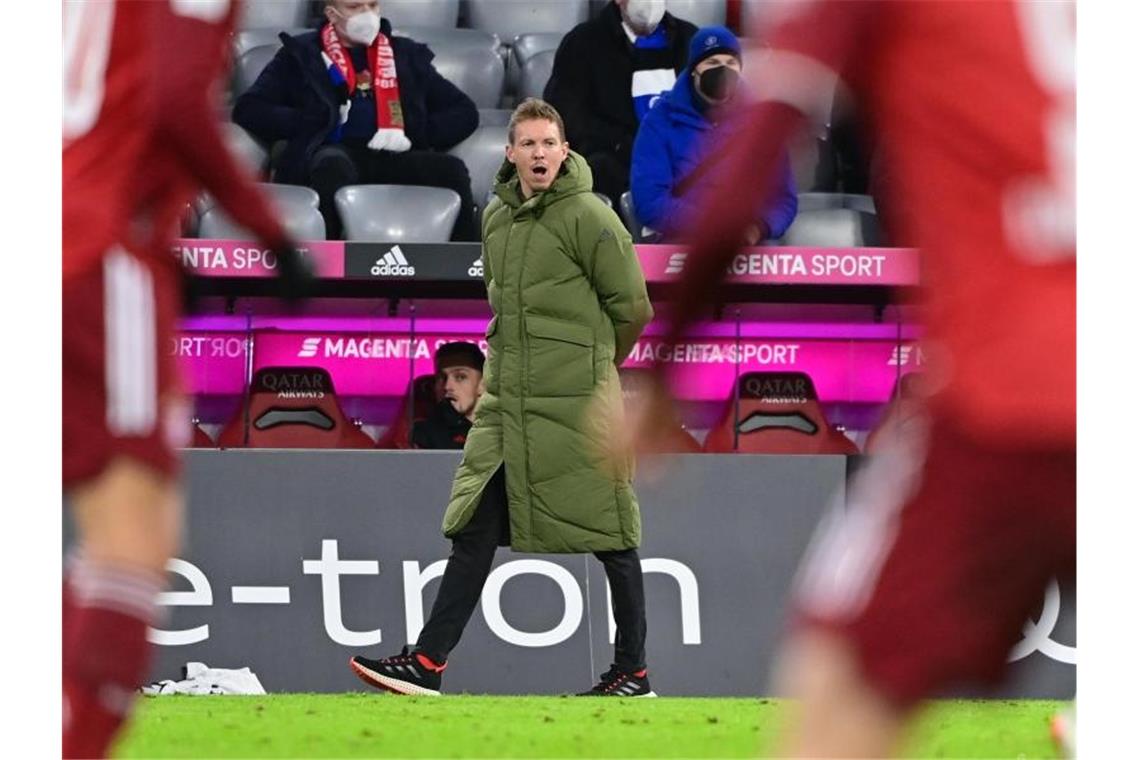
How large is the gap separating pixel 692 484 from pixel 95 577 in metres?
3.01

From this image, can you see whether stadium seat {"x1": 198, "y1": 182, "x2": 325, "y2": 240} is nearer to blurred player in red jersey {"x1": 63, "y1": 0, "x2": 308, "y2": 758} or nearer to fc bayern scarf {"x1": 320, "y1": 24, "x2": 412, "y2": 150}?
fc bayern scarf {"x1": 320, "y1": 24, "x2": 412, "y2": 150}

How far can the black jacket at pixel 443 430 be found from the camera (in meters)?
6.20

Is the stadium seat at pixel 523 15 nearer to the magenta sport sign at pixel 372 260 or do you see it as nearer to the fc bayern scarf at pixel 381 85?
the fc bayern scarf at pixel 381 85

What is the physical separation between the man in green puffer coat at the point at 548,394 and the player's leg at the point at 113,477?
82.6 inches

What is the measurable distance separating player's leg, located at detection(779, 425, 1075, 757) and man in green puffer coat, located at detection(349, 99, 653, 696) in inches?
117

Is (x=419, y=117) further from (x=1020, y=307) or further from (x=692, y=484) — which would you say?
(x=1020, y=307)

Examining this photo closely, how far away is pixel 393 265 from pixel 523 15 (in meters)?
2.69

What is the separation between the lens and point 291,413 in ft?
21.6

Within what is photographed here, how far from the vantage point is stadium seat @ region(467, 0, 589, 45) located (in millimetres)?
8609

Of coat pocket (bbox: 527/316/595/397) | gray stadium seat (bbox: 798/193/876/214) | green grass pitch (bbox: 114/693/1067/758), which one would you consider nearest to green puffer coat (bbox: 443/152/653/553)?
coat pocket (bbox: 527/316/595/397)

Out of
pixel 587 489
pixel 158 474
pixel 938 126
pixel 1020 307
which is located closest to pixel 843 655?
pixel 1020 307

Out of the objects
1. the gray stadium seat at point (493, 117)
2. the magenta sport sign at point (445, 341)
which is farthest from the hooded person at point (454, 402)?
the gray stadium seat at point (493, 117)

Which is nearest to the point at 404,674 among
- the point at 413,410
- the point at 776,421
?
the point at 413,410

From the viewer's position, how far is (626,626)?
5102 mm
